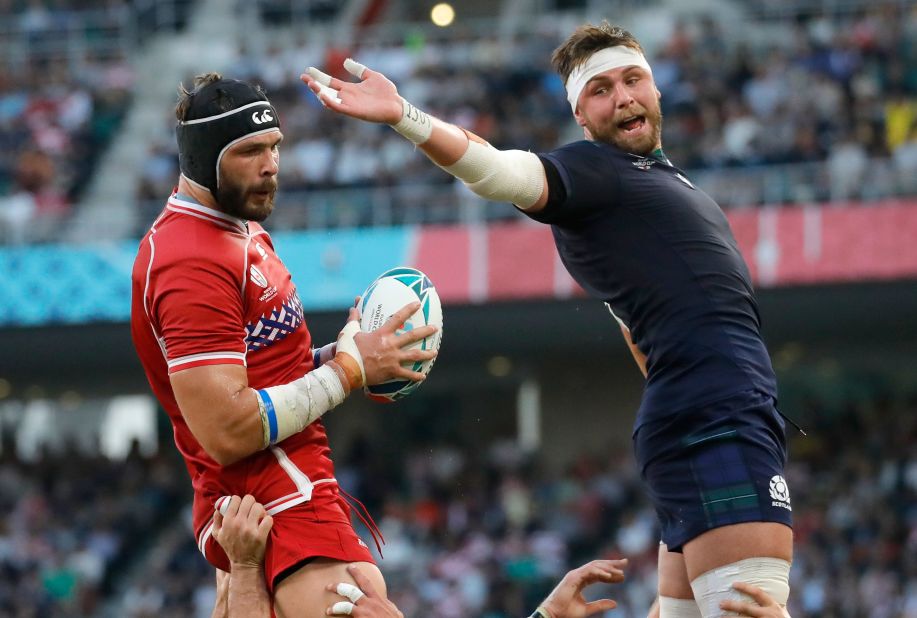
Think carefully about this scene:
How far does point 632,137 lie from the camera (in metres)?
5.18

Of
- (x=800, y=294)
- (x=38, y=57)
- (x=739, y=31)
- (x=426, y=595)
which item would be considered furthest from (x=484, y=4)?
(x=426, y=595)

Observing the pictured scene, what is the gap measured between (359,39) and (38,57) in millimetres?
5340

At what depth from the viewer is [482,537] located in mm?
17500

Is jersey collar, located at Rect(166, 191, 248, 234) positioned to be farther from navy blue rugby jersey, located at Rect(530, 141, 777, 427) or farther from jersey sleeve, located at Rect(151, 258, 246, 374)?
navy blue rugby jersey, located at Rect(530, 141, 777, 427)

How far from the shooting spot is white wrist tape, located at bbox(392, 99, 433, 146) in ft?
16.0

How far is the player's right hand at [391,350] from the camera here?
16.3 feet

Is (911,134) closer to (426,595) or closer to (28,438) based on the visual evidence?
(426,595)

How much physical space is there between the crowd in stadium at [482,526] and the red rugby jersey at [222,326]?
10.8 m

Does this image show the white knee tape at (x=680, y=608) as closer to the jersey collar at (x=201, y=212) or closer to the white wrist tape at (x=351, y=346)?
the white wrist tape at (x=351, y=346)

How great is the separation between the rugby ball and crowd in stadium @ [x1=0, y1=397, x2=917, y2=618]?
1058 cm

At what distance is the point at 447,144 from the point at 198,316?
3.30ft

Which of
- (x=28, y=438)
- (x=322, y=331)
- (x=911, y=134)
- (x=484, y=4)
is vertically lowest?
(x=28, y=438)

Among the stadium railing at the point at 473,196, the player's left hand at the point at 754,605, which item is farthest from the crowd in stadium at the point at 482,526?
the player's left hand at the point at 754,605

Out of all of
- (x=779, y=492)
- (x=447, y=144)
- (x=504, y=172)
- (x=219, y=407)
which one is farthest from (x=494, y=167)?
(x=779, y=492)
